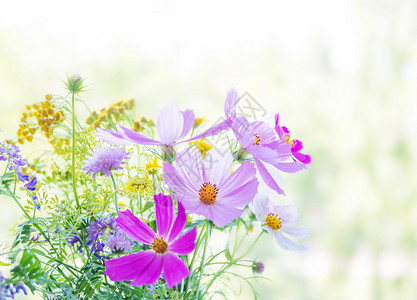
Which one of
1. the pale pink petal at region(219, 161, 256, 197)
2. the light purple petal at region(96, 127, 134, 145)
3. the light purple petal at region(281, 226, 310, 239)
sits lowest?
the light purple petal at region(96, 127, 134, 145)

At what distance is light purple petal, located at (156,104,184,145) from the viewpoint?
0.41 metres

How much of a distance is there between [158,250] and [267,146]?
0.47 feet

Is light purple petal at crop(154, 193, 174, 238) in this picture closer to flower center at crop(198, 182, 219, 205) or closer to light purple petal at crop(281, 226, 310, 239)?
flower center at crop(198, 182, 219, 205)

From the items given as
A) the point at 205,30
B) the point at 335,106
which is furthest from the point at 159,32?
the point at 335,106

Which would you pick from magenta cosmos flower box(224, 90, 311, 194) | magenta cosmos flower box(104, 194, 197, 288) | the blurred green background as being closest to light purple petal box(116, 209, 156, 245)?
magenta cosmos flower box(104, 194, 197, 288)

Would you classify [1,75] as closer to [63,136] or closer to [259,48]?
[259,48]

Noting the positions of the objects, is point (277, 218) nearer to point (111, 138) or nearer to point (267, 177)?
point (267, 177)

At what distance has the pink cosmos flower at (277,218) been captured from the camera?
0.49m

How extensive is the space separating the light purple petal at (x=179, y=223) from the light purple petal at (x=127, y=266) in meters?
0.03

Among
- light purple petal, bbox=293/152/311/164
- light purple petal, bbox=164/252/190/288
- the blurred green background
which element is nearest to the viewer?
light purple petal, bbox=164/252/190/288

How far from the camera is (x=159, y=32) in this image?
2.21 m

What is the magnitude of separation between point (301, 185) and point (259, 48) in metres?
0.75

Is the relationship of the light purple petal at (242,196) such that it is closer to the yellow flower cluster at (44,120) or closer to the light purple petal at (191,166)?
the light purple petal at (191,166)

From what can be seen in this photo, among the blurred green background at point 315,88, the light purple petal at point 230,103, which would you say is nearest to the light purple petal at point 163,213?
the light purple petal at point 230,103
